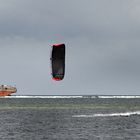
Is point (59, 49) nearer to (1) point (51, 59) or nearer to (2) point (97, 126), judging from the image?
(1) point (51, 59)

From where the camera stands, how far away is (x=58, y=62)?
6206 cm

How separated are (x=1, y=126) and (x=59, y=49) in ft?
149

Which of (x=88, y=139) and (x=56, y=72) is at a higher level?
(x=56, y=72)

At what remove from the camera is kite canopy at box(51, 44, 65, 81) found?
6076 centimetres

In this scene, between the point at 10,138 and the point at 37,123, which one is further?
the point at 37,123

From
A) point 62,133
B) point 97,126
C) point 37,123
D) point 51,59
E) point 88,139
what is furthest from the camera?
point 37,123

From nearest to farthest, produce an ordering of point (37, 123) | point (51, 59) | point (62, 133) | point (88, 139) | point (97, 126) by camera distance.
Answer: point (51, 59) < point (88, 139) < point (62, 133) < point (97, 126) < point (37, 123)

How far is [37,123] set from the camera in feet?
376

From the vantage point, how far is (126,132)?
91938 millimetres

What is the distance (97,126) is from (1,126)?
53.2 ft

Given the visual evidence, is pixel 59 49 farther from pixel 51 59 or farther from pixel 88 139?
pixel 88 139

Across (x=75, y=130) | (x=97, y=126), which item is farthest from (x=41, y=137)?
(x=97, y=126)

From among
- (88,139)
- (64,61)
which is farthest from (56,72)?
(88,139)

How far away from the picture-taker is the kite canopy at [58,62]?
60.8 metres
